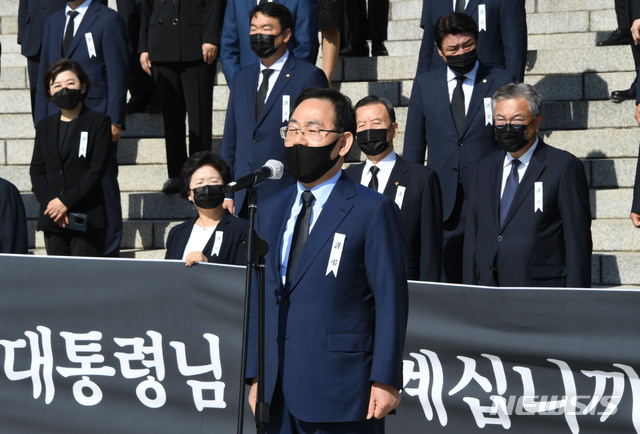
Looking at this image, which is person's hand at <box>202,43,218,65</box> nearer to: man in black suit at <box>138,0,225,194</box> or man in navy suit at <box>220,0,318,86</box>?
man in black suit at <box>138,0,225,194</box>

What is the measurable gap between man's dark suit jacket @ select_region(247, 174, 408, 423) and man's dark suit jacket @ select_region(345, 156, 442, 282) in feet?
7.17

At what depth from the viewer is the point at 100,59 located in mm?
8719

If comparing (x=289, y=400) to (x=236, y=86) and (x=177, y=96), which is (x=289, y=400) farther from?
(x=177, y=96)

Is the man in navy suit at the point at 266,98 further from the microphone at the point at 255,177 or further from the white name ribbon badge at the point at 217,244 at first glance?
the microphone at the point at 255,177

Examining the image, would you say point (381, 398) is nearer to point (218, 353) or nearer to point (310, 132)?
point (310, 132)

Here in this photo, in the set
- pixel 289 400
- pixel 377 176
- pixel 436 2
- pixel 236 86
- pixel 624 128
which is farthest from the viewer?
pixel 624 128

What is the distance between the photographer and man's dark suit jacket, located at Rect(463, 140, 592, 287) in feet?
19.4

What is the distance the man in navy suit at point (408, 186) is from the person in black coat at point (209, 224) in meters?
0.84

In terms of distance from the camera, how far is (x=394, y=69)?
1013cm

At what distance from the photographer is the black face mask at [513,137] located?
621 cm

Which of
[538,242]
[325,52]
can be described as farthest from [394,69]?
[538,242]

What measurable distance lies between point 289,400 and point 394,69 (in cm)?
632

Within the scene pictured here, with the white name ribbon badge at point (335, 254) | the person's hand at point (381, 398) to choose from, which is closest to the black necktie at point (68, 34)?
the white name ribbon badge at point (335, 254)

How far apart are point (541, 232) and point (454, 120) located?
1349mm
